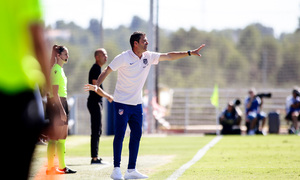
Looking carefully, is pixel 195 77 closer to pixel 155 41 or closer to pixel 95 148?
pixel 155 41

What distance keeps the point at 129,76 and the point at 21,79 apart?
13.9 ft

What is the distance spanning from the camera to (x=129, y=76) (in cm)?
822

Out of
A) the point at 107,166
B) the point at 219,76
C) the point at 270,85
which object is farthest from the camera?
Answer: the point at 270,85

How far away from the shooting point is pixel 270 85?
47.2 meters

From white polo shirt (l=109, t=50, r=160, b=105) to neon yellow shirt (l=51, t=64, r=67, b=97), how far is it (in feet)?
2.45

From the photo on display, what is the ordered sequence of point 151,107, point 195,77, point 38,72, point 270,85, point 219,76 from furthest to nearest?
point 270,85 < point 219,76 < point 195,77 < point 151,107 < point 38,72

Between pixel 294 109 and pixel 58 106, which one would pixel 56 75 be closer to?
pixel 58 106

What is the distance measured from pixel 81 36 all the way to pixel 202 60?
30.1ft

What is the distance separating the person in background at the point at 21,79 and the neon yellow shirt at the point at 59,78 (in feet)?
13.5

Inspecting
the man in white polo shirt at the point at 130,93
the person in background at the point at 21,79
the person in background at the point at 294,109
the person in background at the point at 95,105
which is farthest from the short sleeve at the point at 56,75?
the person in background at the point at 294,109

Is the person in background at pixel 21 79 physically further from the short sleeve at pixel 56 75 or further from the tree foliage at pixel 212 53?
the tree foliage at pixel 212 53

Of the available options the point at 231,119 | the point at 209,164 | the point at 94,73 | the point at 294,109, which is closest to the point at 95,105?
the point at 94,73

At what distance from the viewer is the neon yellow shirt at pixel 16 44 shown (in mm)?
3845

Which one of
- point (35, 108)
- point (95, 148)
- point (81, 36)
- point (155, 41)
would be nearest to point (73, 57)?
point (81, 36)
